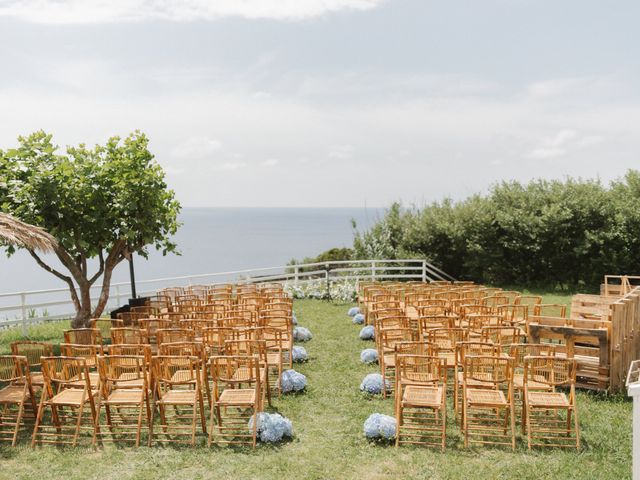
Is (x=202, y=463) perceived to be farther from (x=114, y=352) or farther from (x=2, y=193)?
(x=2, y=193)

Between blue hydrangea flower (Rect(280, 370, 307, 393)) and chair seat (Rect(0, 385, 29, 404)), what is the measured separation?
3.53 meters

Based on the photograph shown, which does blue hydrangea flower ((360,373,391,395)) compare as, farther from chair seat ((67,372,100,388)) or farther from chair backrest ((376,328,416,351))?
chair seat ((67,372,100,388))

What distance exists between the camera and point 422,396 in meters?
7.30

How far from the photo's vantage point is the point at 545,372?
8.09 m

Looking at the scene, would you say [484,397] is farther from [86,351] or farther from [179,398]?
[86,351]

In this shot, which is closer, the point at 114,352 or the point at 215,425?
the point at 215,425

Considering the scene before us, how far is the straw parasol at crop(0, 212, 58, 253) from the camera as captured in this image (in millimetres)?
10344

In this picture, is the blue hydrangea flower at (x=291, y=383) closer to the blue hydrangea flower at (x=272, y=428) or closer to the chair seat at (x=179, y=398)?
the blue hydrangea flower at (x=272, y=428)

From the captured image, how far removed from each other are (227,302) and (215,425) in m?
5.97

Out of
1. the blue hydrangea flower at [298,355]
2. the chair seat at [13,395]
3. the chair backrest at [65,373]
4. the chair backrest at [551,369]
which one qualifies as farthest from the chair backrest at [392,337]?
the chair seat at [13,395]

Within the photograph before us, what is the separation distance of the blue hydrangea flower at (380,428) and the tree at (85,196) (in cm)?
777

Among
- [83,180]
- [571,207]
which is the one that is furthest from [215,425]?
[571,207]

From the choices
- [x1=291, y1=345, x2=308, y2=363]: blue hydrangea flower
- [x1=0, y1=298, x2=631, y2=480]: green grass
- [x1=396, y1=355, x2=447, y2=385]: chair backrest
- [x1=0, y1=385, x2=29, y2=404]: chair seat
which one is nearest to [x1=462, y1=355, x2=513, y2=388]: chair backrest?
[x1=396, y1=355, x2=447, y2=385]: chair backrest

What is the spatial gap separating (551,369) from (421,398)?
1.70m
